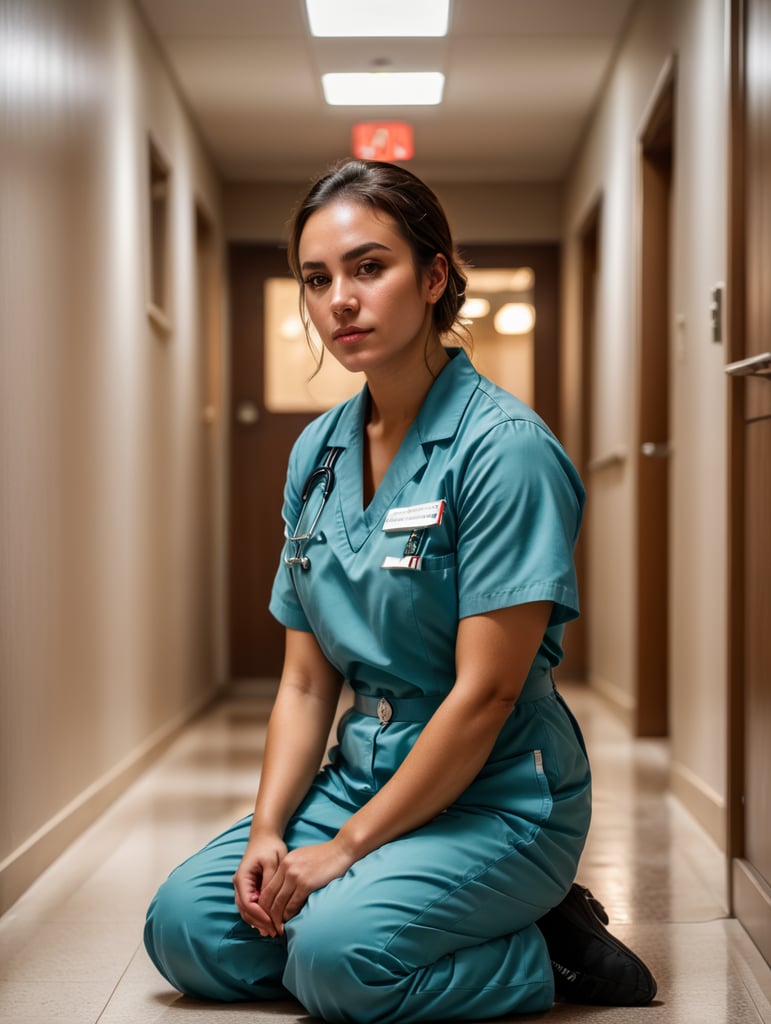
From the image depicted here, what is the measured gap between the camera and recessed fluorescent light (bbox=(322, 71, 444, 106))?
475 centimetres

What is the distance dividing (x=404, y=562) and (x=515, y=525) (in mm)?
152

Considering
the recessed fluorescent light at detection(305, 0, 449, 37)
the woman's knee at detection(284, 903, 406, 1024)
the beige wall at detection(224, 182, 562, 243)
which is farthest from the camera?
the beige wall at detection(224, 182, 562, 243)

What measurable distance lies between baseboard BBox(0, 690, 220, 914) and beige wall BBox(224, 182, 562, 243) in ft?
9.71

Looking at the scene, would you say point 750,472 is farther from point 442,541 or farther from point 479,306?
point 479,306

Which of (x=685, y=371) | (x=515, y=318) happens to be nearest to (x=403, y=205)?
(x=685, y=371)

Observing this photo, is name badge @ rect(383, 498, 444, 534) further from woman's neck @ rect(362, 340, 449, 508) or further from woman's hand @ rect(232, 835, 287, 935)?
woman's hand @ rect(232, 835, 287, 935)

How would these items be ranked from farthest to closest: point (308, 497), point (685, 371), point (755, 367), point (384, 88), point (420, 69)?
point (384, 88)
point (420, 69)
point (685, 371)
point (755, 367)
point (308, 497)

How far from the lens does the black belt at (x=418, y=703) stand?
168 centimetres

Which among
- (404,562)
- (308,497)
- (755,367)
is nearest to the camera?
(404,562)

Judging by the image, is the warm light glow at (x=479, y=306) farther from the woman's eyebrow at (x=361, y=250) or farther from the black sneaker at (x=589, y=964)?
the black sneaker at (x=589, y=964)

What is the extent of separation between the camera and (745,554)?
2.28 meters

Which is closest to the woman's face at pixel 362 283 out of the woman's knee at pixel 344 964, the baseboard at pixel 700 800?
the woman's knee at pixel 344 964

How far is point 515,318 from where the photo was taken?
636 cm

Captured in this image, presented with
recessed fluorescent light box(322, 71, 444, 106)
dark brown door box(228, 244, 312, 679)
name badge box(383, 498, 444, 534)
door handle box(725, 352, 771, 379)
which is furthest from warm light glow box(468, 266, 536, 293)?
name badge box(383, 498, 444, 534)
